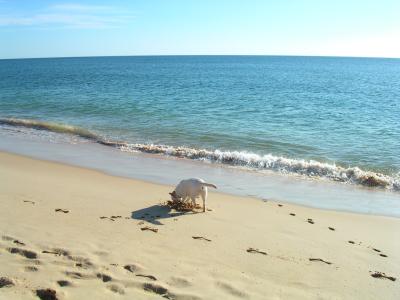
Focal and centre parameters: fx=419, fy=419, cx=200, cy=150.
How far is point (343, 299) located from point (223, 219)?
331 centimetres

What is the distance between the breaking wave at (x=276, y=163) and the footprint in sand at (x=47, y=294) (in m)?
10.3

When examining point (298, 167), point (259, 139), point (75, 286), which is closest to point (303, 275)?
point (75, 286)

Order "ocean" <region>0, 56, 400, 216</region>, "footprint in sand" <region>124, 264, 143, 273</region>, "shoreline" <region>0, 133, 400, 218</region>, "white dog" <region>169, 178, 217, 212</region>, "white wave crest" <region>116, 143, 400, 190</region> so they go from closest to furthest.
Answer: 1. "footprint in sand" <region>124, 264, 143, 273</region>
2. "white dog" <region>169, 178, 217, 212</region>
3. "shoreline" <region>0, 133, 400, 218</region>
4. "white wave crest" <region>116, 143, 400, 190</region>
5. "ocean" <region>0, 56, 400, 216</region>

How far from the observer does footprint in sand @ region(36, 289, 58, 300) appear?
4.88 meters

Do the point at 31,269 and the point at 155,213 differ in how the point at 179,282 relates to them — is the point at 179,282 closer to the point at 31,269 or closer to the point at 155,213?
the point at 31,269

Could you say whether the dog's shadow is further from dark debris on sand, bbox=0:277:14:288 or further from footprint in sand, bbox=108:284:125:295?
dark debris on sand, bbox=0:277:14:288

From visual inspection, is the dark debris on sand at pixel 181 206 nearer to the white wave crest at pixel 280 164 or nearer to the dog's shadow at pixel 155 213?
the dog's shadow at pixel 155 213

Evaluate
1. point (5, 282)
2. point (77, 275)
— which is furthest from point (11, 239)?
point (77, 275)

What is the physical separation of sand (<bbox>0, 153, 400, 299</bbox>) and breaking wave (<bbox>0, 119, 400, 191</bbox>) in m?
3.98

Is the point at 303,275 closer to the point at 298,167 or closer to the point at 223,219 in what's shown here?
the point at 223,219

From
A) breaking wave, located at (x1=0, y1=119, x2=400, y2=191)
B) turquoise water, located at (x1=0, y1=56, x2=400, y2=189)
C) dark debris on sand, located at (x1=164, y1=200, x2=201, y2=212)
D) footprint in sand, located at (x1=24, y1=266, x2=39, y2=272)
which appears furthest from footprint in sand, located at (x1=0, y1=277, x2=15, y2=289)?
breaking wave, located at (x1=0, y1=119, x2=400, y2=191)

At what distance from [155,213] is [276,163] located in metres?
7.15

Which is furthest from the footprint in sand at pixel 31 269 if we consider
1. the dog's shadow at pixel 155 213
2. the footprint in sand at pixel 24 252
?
the dog's shadow at pixel 155 213

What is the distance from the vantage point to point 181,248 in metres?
6.68
